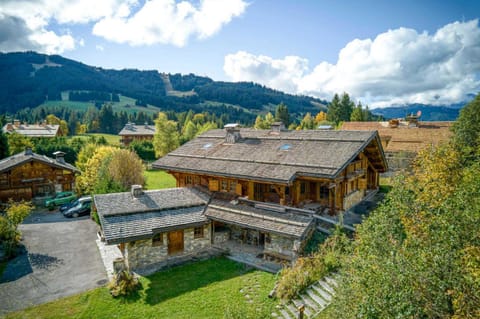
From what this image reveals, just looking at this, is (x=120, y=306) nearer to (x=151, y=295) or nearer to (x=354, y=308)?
(x=151, y=295)

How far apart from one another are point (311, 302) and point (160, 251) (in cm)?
1014

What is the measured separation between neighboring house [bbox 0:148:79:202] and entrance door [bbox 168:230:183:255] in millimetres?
24700

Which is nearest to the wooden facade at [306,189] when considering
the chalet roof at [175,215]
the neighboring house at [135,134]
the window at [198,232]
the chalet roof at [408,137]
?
the chalet roof at [175,215]

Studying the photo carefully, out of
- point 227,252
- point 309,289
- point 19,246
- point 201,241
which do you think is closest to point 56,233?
point 19,246

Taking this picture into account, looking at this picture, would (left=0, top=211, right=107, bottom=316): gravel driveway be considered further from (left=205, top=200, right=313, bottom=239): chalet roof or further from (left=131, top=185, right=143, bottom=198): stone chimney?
(left=205, top=200, right=313, bottom=239): chalet roof

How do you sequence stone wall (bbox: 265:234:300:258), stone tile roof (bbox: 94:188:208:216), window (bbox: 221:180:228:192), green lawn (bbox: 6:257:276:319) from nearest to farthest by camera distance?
green lawn (bbox: 6:257:276:319), stone wall (bbox: 265:234:300:258), stone tile roof (bbox: 94:188:208:216), window (bbox: 221:180:228:192)

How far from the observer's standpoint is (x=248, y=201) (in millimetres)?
21234

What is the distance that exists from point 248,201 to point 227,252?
3.73 metres

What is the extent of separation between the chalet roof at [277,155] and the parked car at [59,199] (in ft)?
49.4

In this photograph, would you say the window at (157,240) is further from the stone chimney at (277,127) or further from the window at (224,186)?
the stone chimney at (277,127)

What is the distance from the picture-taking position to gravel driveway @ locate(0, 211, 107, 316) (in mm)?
15953

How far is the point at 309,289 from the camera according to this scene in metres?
14.3

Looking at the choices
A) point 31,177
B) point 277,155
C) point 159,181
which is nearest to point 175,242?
point 277,155

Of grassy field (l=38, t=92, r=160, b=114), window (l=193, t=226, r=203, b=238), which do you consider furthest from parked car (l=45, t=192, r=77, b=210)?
grassy field (l=38, t=92, r=160, b=114)
